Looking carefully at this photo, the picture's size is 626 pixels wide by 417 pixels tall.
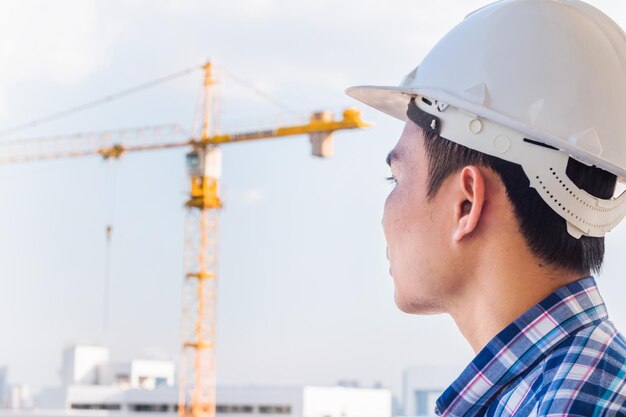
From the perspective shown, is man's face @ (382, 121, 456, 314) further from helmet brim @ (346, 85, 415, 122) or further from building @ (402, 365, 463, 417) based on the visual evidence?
building @ (402, 365, 463, 417)

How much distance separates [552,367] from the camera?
58 centimetres

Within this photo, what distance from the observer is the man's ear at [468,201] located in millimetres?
636

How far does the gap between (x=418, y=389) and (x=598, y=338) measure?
27.7m

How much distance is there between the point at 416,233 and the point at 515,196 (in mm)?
78

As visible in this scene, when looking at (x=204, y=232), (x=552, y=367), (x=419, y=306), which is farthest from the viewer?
(x=204, y=232)

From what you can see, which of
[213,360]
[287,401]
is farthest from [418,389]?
[213,360]

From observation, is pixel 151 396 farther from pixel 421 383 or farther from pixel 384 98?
pixel 384 98

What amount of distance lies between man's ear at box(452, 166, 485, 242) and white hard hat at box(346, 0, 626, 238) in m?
0.02

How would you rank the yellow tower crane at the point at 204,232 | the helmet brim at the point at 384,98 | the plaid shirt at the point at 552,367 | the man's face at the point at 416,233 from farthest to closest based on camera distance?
the yellow tower crane at the point at 204,232, the helmet brim at the point at 384,98, the man's face at the point at 416,233, the plaid shirt at the point at 552,367

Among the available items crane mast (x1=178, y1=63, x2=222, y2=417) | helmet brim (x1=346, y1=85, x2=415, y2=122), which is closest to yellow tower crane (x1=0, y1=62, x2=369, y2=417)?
crane mast (x1=178, y1=63, x2=222, y2=417)

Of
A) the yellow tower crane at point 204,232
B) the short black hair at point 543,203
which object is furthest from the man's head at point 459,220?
the yellow tower crane at point 204,232

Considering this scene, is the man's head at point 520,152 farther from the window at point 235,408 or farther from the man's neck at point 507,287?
the window at point 235,408

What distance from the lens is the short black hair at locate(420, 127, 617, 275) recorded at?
634 millimetres

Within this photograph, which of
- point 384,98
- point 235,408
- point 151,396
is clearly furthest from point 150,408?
point 384,98
